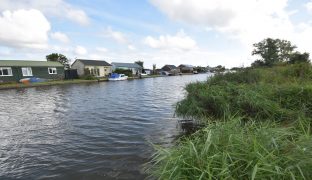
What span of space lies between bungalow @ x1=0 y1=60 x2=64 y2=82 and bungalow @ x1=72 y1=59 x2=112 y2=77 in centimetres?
679

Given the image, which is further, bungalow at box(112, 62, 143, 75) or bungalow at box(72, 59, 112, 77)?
bungalow at box(112, 62, 143, 75)

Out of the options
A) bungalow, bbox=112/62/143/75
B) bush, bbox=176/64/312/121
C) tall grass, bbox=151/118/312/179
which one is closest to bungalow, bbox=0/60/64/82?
bungalow, bbox=112/62/143/75

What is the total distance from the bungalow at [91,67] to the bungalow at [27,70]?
6.79 meters

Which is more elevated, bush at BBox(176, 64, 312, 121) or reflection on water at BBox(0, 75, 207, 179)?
bush at BBox(176, 64, 312, 121)

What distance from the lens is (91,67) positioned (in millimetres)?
50312

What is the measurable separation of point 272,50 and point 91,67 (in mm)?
37251

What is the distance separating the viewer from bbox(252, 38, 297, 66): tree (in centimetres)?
3070

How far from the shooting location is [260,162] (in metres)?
2.61

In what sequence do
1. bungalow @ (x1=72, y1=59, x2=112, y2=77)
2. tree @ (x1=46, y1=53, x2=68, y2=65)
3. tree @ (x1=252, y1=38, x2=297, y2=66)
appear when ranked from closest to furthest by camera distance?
tree @ (x1=252, y1=38, x2=297, y2=66), bungalow @ (x1=72, y1=59, x2=112, y2=77), tree @ (x1=46, y1=53, x2=68, y2=65)

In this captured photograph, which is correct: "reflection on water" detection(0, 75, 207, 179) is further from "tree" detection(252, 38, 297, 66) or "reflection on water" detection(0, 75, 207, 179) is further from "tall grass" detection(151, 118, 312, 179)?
"tree" detection(252, 38, 297, 66)

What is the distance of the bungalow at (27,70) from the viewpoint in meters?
33.2

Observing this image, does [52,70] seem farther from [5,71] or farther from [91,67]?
[91,67]

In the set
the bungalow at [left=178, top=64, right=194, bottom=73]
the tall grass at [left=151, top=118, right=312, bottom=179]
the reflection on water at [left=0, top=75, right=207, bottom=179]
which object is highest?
the bungalow at [left=178, top=64, right=194, bottom=73]

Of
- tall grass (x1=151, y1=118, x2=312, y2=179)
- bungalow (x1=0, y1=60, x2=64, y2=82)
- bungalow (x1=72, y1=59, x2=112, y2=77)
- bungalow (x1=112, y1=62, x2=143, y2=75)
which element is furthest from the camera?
bungalow (x1=112, y1=62, x2=143, y2=75)
